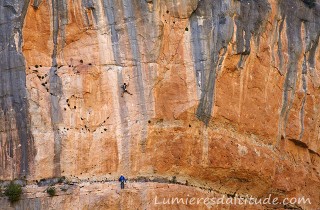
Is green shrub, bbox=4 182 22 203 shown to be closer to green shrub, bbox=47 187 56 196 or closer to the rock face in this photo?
the rock face

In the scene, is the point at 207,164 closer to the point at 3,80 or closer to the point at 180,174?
the point at 180,174

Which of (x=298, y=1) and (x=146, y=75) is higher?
(x=298, y=1)

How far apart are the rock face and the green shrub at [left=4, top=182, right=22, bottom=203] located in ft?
1.06

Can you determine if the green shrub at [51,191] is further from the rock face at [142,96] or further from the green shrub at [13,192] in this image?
the green shrub at [13,192]

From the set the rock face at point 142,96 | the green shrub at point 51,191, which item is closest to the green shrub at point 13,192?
the rock face at point 142,96

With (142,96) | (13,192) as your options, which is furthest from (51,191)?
(142,96)

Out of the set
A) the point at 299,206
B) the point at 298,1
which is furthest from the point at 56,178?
the point at 298,1

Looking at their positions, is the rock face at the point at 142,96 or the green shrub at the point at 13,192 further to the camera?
the rock face at the point at 142,96

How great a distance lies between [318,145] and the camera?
144 ft

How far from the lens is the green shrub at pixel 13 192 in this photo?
31344mm

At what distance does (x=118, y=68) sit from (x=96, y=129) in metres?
2.78

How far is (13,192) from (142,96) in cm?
706

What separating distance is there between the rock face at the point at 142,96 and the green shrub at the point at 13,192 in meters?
0.32

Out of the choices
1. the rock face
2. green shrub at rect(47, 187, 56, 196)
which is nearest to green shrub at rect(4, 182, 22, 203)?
the rock face
